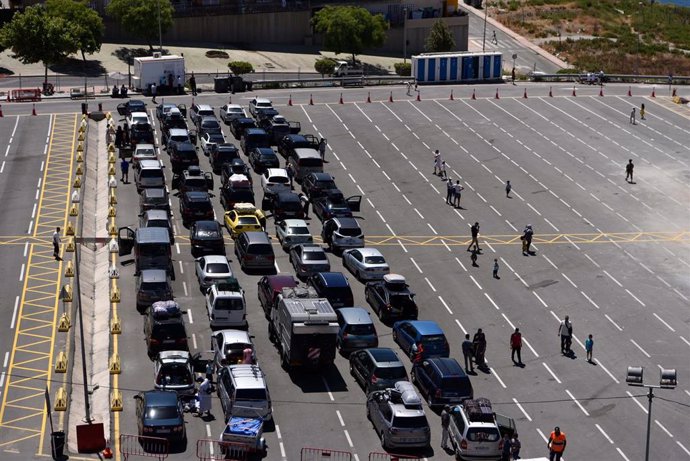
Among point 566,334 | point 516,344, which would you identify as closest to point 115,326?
point 516,344

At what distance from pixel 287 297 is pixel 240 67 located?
220 feet

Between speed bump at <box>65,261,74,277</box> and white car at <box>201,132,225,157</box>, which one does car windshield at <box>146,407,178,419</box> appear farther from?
white car at <box>201,132,225,157</box>

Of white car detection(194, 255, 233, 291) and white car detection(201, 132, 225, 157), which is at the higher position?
white car detection(201, 132, 225, 157)

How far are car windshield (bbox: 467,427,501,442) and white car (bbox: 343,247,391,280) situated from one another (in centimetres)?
1845

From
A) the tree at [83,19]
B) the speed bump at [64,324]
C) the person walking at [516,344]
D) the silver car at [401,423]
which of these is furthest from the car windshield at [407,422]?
the tree at [83,19]

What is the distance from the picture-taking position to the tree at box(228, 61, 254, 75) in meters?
117

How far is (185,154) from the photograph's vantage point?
257 feet

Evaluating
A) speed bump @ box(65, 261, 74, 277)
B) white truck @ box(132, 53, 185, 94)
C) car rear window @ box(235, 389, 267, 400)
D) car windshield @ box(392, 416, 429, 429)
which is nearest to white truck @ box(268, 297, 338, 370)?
car rear window @ box(235, 389, 267, 400)

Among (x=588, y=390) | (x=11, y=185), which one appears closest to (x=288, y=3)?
(x=11, y=185)

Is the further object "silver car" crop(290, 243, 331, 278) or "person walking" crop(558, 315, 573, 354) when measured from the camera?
"silver car" crop(290, 243, 331, 278)

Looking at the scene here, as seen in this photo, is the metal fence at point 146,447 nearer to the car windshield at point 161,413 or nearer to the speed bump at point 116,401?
the car windshield at point 161,413

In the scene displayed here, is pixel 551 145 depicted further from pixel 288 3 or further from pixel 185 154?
pixel 288 3

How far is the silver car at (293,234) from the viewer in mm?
66812

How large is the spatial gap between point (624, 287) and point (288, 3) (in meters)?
76.0
